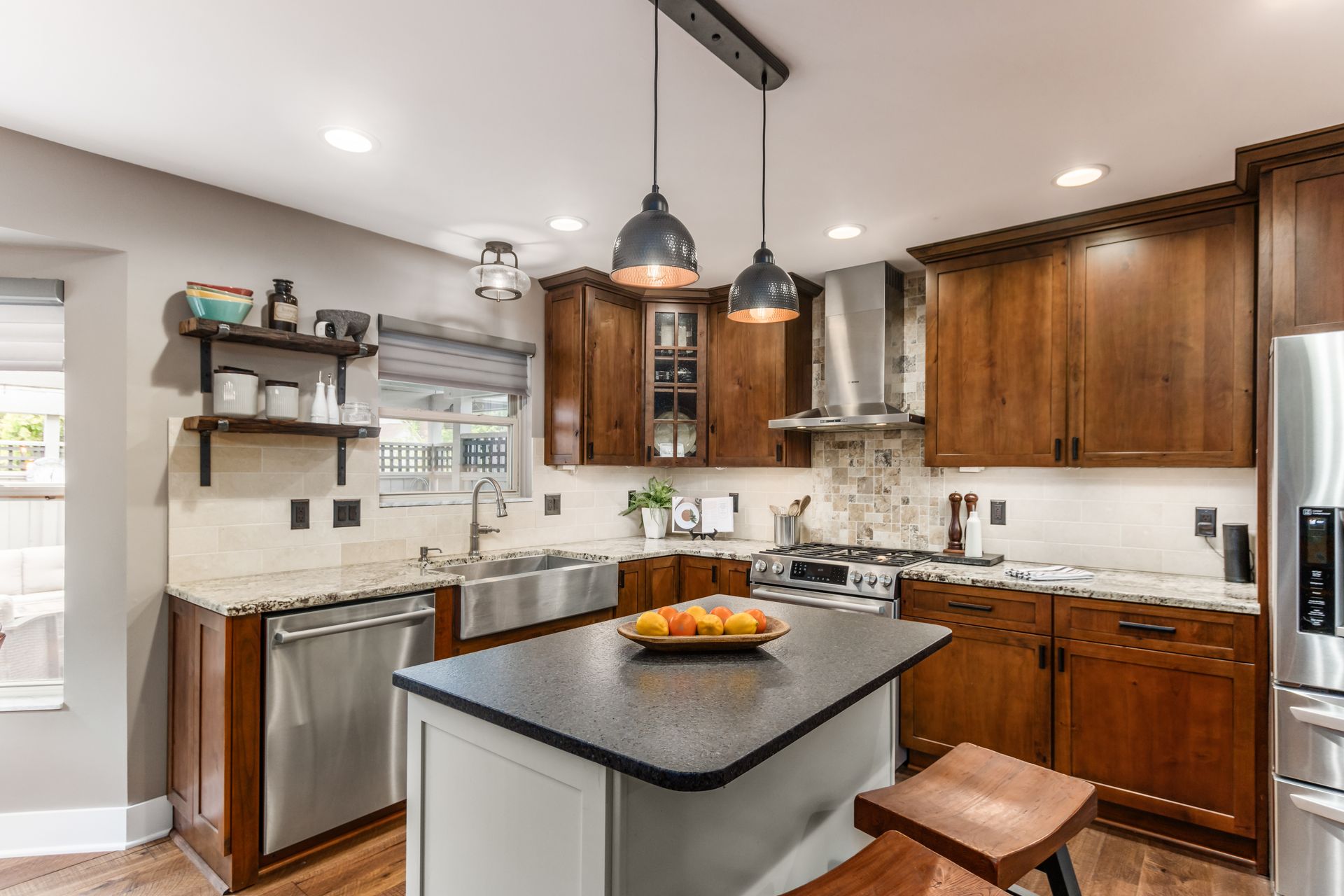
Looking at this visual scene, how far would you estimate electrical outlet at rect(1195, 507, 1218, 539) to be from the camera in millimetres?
2938

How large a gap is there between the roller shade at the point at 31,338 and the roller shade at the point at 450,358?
44.7 inches

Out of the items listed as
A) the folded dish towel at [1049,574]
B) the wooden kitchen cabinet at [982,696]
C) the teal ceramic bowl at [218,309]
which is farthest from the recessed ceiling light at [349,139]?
the folded dish towel at [1049,574]

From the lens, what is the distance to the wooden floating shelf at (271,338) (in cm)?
255

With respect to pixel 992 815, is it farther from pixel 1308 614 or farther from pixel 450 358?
pixel 450 358

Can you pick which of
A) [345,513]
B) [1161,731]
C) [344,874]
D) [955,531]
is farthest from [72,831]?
[1161,731]

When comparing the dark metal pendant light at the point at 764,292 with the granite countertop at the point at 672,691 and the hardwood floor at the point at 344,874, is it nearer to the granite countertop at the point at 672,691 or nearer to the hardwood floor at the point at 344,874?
the granite countertop at the point at 672,691

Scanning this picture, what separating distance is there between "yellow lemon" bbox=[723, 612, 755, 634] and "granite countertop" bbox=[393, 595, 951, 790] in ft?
0.19

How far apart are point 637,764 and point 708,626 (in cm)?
62

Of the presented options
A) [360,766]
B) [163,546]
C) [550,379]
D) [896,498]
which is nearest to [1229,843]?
[896,498]

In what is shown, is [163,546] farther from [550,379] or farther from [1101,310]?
[1101,310]

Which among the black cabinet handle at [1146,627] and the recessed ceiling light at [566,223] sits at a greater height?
the recessed ceiling light at [566,223]

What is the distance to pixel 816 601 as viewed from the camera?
329 centimetres

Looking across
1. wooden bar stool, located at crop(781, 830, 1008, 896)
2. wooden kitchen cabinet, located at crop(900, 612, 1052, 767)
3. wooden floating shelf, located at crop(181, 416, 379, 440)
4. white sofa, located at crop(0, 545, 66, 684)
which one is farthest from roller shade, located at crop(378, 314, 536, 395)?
wooden bar stool, located at crop(781, 830, 1008, 896)

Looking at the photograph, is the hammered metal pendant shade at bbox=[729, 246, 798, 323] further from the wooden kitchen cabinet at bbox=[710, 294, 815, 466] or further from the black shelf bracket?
the black shelf bracket
